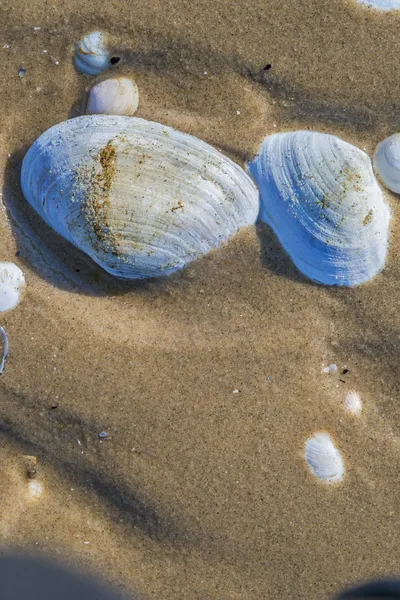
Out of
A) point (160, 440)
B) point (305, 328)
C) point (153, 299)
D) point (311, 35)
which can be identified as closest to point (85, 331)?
point (153, 299)

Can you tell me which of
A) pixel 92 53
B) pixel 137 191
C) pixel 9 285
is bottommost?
pixel 9 285

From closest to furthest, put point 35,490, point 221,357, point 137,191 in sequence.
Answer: point 137,191 < point 221,357 < point 35,490

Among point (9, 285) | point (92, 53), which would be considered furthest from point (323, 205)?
point (9, 285)

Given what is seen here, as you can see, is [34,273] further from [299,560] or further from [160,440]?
[299,560]

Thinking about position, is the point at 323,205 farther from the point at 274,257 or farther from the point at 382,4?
the point at 382,4

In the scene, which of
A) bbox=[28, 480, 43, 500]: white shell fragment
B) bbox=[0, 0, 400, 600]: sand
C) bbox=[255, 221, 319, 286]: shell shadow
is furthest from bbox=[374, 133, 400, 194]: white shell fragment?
bbox=[28, 480, 43, 500]: white shell fragment

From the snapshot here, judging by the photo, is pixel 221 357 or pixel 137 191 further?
pixel 221 357

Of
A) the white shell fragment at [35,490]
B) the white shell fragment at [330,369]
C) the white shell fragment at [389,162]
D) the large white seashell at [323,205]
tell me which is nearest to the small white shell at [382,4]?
the white shell fragment at [389,162]
